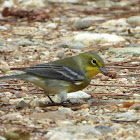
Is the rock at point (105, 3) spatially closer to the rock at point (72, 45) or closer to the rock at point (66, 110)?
the rock at point (72, 45)

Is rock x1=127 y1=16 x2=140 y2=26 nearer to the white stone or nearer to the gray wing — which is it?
the gray wing

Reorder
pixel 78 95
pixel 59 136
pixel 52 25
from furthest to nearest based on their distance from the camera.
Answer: pixel 52 25 < pixel 78 95 < pixel 59 136

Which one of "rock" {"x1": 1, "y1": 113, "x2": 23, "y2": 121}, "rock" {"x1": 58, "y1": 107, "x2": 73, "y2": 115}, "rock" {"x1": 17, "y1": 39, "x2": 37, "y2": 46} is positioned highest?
"rock" {"x1": 17, "y1": 39, "x2": 37, "y2": 46}

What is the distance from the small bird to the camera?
15.8ft

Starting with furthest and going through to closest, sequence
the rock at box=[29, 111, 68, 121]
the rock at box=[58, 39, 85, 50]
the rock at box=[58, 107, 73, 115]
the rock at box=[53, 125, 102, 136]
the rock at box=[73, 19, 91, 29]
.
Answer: the rock at box=[73, 19, 91, 29]
the rock at box=[58, 39, 85, 50]
the rock at box=[58, 107, 73, 115]
the rock at box=[29, 111, 68, 121]
the rock at box=[53, 125, 102, 136]

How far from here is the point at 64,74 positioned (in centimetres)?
491

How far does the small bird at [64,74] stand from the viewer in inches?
190

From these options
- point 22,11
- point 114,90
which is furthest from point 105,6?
point 114,90

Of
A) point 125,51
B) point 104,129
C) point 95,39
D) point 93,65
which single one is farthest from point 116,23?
point 104,129

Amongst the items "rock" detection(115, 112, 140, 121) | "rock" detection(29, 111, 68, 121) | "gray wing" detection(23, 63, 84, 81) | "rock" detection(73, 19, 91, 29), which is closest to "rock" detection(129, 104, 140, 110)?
"rock" detection(115, 112, 140, 121)

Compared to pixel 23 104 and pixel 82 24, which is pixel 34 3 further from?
pixel 23 104

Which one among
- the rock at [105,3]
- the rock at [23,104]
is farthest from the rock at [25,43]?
the rock at [105,3]

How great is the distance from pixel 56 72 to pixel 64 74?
0.08 metres

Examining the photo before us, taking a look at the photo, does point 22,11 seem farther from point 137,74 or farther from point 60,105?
point 60,105
